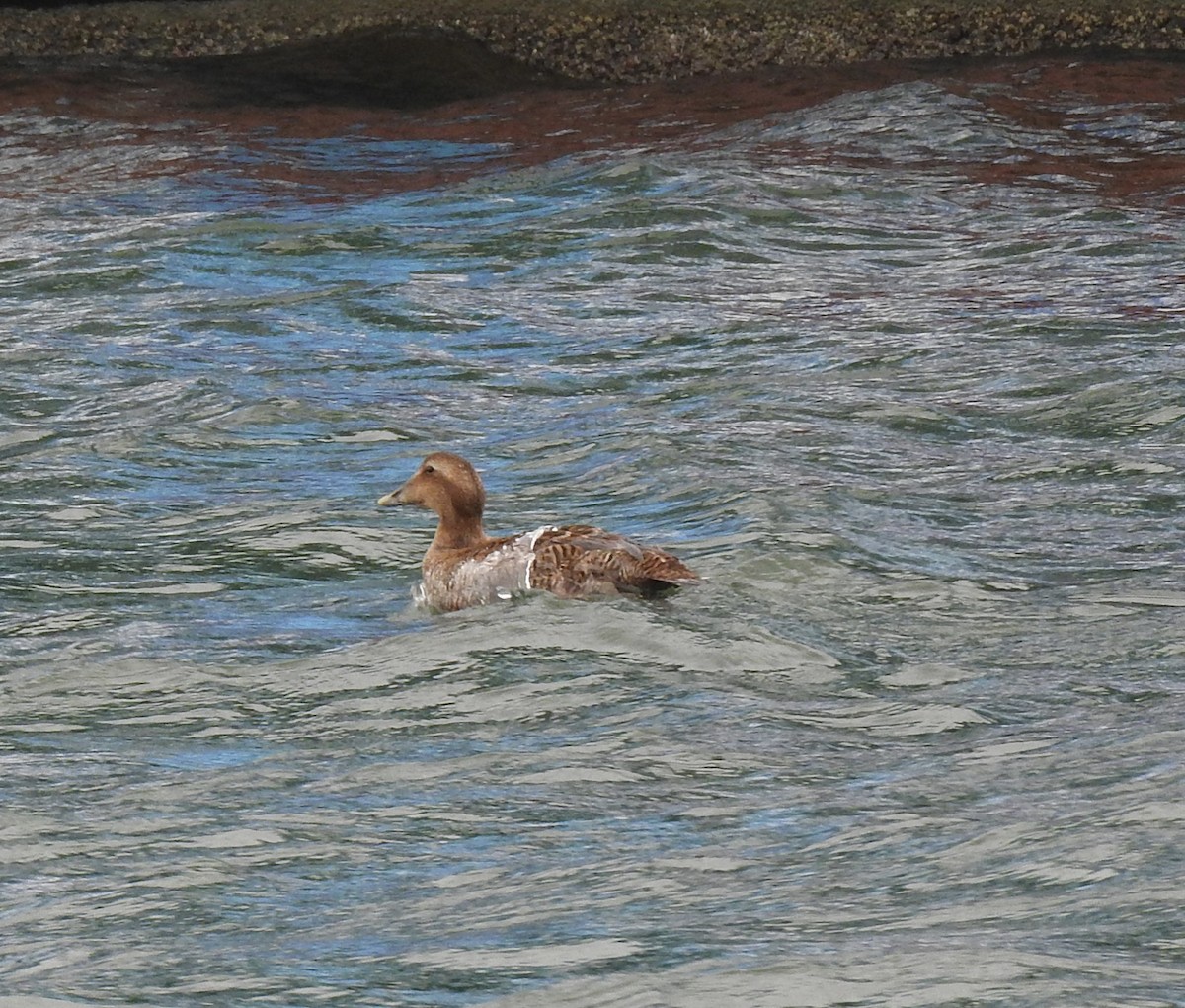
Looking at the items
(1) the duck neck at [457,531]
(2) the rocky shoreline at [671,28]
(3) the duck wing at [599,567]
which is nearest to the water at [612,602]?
(3) the duck wing at [599,567]

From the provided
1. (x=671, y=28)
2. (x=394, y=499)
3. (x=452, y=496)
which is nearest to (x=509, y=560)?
(x=452, y=496)

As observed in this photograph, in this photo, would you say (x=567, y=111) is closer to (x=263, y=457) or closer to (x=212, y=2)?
(x=212, y=2)

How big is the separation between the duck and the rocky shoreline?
526 inches

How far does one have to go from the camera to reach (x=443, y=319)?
1451 cm

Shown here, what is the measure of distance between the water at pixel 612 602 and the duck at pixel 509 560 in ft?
0.40

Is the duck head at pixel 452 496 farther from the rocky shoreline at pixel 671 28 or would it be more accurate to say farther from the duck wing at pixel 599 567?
the rocky shoreline at pixel 671 28

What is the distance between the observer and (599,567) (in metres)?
8.12

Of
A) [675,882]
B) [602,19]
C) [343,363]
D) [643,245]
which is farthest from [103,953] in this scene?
[602,19]

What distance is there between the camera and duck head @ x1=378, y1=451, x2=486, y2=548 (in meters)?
8.99

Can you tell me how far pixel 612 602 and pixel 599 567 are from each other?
14 cm

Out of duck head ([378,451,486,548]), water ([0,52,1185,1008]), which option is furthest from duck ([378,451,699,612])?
water ([0,52,1185,1008])

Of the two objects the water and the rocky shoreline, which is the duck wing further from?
the rocky shoreline

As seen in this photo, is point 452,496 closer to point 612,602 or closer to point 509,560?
point 509,560

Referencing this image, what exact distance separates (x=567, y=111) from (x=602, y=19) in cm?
160
